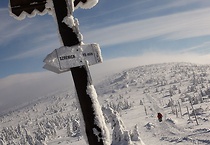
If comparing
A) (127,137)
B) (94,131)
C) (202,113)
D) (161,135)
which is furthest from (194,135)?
(94,131)

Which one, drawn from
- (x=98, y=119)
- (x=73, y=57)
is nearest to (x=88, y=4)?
(x=73, y=57)

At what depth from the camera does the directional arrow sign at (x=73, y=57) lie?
3.83m

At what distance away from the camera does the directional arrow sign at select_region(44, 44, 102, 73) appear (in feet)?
12.6

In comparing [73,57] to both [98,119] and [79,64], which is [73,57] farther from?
[98,119]

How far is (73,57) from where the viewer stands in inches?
154

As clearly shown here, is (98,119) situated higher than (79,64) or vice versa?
(79,64)

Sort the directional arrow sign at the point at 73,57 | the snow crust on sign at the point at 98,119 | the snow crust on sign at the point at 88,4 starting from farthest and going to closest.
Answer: the snow crust on sign at the point at 88,4
the snow crust on sign at the point at 98,119
the directional arrow sign at the point at 73,57

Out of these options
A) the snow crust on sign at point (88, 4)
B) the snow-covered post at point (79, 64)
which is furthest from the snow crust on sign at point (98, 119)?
the snow crust on sign at point (88, 4)

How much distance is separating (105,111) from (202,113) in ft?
119

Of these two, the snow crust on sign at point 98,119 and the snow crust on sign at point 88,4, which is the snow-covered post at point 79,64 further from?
the snow crust on sign at point 88,4

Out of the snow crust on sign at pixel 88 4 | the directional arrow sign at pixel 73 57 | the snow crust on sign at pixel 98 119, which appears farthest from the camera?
the snow crust on sign at pixel 88 4

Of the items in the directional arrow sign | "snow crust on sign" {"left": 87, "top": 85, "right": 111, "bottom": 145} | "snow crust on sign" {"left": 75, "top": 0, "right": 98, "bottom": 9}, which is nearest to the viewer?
the directional arrow sign

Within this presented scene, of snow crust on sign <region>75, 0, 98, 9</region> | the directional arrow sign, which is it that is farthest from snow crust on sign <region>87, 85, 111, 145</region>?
snow crust on sign <region>75, 0, 98, 9</region>

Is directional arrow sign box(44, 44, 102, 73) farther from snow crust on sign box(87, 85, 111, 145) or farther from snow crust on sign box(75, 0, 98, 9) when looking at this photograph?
snow crust on sign box(75, 0, 98, 9)
